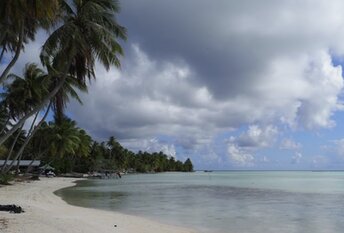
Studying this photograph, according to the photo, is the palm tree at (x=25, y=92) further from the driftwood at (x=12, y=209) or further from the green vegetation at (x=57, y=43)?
the driftwood at (x=12, y=209)

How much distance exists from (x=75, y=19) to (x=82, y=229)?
913 centimetres

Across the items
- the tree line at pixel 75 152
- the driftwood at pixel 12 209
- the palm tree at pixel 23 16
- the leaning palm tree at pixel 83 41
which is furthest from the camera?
the tree line at pixel 75 152

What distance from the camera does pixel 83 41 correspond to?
17969 mm

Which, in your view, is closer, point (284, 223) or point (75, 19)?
point (75, 19)

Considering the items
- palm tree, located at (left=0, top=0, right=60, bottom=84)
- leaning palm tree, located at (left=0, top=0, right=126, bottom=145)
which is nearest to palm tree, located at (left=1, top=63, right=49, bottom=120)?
leaning palm tree, located at (left=0, top=0, right=126, bottom=145)

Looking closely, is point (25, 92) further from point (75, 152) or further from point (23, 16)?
point (75, 152)

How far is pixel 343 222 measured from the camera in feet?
71.1

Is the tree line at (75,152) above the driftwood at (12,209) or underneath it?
above

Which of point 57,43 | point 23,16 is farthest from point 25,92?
point 23,16

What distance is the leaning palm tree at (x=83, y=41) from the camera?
709 inches

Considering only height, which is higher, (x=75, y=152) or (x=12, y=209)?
(x=75, y=152)

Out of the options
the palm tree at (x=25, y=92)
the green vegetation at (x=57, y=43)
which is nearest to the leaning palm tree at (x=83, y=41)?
the green vegetation at (x=57, y=43)

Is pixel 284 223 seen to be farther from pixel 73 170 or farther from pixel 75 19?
pixel 73 170

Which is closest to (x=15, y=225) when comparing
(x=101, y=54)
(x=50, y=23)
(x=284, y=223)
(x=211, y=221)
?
(x=50, y=23)
